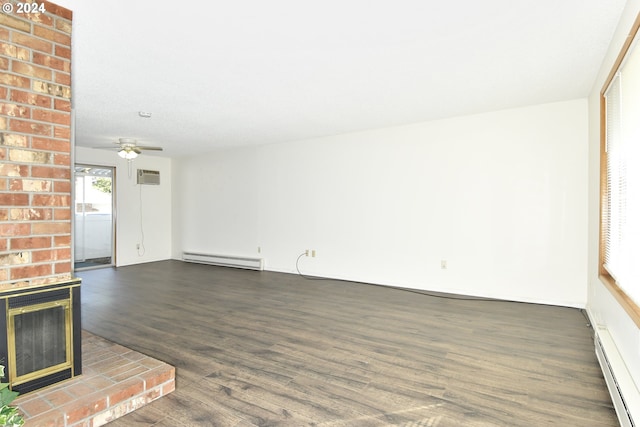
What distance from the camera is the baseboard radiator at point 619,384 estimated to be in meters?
1.68

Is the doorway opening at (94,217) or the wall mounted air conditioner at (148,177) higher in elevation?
the wall mounted air conditioner at (148,177)

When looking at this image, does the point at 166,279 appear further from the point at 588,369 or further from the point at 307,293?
the point at 588,369

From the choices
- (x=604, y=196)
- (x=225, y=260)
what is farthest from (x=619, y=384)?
(x=225, y=260)

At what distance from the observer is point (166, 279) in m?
6.01

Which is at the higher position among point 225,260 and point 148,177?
point 148,177

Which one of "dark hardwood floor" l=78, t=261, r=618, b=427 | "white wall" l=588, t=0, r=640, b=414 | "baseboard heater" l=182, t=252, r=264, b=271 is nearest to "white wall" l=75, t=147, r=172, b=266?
"baseboard heater" l=182, t=252, r=264, b=271

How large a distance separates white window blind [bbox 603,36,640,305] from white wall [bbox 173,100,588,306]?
48.0 inches

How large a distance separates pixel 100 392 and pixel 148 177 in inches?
258

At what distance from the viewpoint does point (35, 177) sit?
2.00m

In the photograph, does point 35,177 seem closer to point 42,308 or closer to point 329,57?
point 42,308

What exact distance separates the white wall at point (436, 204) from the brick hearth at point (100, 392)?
3790 mm

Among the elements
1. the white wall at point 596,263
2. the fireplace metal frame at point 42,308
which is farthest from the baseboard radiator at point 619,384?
the fireplace metal frame at point 42,308

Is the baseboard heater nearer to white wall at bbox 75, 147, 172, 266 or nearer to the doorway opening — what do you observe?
white wall at bbox 75, 147, 172, 266

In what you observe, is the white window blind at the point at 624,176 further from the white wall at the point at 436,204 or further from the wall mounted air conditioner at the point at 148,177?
the wall mounted air conditioner at the point at 148,177
